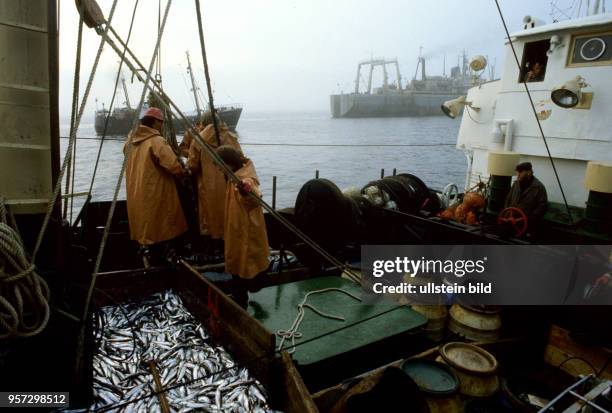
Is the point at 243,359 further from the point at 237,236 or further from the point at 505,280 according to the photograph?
the point at 505,280

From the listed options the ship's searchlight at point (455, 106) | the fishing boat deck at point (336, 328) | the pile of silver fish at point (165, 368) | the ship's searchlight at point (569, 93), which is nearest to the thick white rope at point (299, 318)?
the fishing boat deck at point (336, 328)

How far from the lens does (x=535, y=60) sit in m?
10.2

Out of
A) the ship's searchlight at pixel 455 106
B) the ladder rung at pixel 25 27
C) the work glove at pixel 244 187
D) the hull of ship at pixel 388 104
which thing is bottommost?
the work glove at pixel 244 187

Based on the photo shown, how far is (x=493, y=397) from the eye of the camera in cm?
497

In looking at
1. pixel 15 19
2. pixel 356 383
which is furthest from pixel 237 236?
pixel 15 19

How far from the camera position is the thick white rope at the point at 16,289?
289 centimetres

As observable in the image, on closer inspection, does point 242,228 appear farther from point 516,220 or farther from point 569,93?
point 569,93

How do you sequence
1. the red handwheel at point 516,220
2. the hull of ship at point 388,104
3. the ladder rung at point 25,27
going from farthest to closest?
the hull of ship at point 388,104
the red handwheel at point 516,220
the ladder rung at point 25,27

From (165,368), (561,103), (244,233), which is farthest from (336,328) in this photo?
(561,103)

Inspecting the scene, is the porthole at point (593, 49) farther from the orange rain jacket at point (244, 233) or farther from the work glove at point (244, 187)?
the work glove at point (244, 187)

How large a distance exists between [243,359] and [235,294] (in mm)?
1065

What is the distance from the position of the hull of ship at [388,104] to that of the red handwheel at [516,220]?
393 feet

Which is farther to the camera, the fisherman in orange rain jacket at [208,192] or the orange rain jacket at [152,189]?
the fisherman in orange rain jacket at [208,192]

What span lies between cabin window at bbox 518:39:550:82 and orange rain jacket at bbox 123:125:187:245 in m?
8.73
